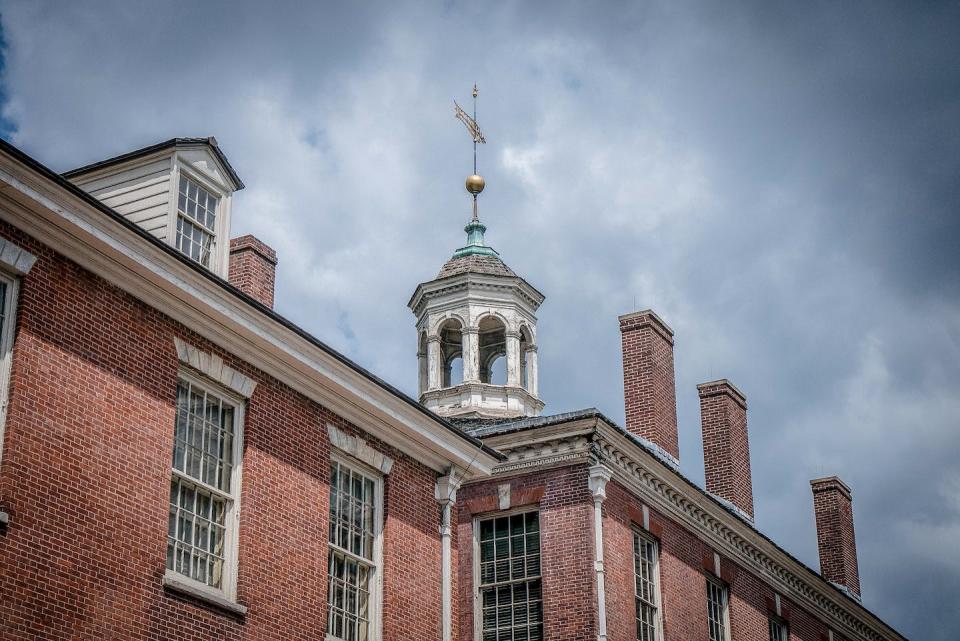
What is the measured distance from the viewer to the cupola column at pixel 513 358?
37.2 metres

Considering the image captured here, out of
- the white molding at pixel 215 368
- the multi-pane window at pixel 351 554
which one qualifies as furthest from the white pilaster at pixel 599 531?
the white molding at pixel 215 368

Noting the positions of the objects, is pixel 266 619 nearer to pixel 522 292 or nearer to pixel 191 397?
pixel 191 397

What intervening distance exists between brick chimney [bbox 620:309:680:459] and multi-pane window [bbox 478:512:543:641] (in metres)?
5.68

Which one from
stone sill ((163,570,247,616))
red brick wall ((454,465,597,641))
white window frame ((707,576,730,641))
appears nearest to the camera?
stone sill ((163,570,247,616))

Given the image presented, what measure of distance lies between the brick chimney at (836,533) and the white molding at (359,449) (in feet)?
78.5

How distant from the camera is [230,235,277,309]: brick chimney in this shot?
2478 centimetres

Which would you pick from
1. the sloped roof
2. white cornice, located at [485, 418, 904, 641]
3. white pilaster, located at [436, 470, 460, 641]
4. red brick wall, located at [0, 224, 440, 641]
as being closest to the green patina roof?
the sloped roof

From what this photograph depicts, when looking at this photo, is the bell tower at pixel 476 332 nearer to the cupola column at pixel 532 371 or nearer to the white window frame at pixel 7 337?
the cupola column at pixel 532 371

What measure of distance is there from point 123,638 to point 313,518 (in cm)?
415

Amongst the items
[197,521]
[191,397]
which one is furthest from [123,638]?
[191,397]

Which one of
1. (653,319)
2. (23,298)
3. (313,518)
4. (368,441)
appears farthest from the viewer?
(653,319)

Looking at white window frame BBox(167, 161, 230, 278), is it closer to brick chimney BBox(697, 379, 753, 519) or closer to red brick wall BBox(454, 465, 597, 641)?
red brick wall BBox(454, 465, 597, 641)

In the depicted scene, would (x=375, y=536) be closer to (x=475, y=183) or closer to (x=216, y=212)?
(x=216, y=212)

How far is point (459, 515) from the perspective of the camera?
27609 mm
